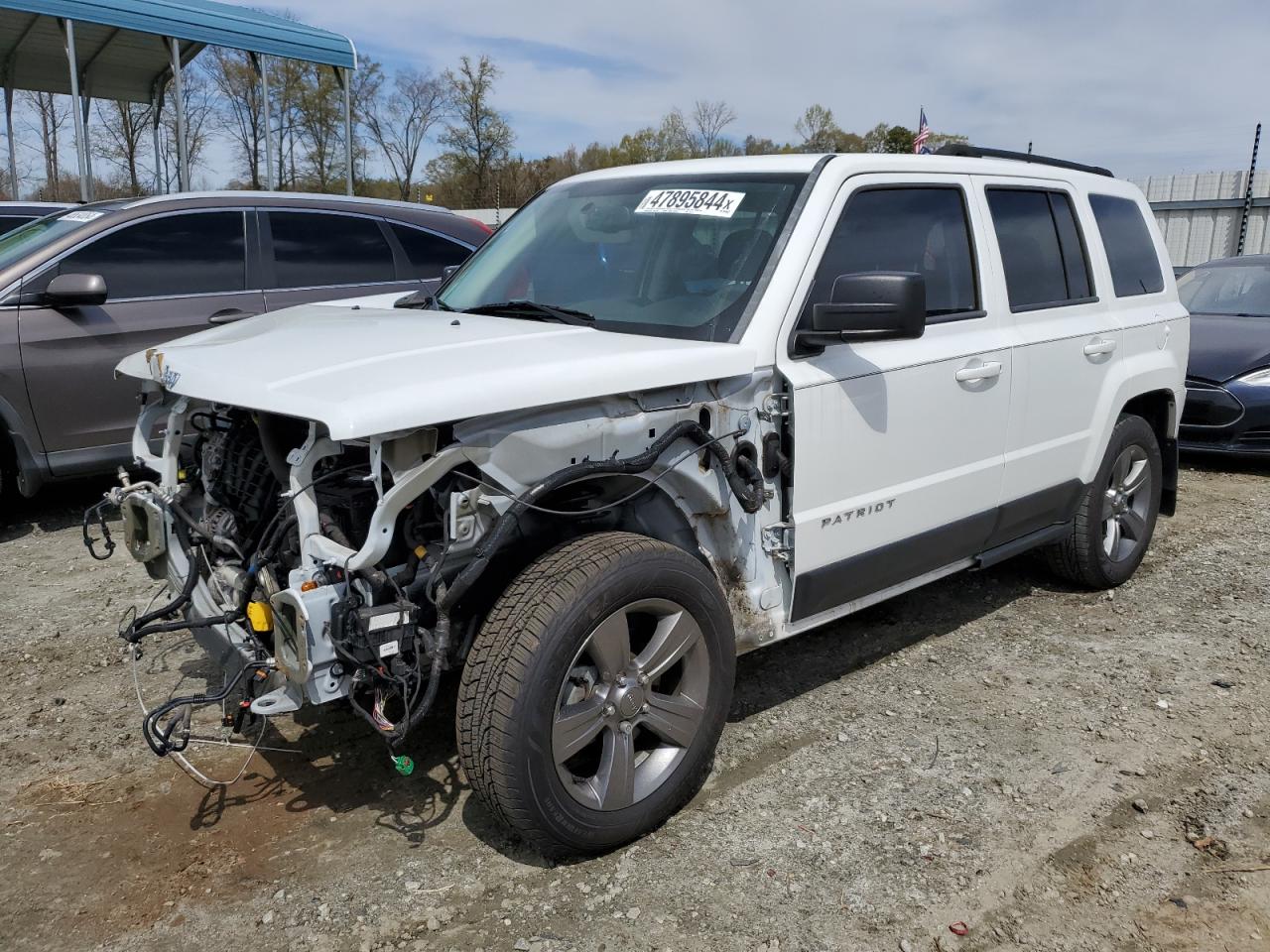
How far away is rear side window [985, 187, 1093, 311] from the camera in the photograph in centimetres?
405

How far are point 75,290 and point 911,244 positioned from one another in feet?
14.3

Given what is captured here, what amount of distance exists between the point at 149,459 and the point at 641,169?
2138 mm

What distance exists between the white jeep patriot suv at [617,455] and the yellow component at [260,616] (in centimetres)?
2

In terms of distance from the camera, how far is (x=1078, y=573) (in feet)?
16.0

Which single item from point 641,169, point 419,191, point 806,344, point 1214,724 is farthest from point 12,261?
point 419,191

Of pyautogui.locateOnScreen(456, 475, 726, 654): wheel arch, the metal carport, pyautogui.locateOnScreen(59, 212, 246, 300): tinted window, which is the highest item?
the metal carport

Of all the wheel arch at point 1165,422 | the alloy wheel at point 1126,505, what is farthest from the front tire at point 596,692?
the wheel arch at point 1165,422

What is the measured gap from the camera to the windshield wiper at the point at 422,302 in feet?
13.2

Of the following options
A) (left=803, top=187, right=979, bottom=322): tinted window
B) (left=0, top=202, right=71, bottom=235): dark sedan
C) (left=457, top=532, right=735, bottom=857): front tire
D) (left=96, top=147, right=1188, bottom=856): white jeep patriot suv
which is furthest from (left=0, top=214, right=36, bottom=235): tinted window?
(left=457, top=532, right=735, bottom=857): front tire

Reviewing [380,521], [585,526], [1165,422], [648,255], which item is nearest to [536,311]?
[648,255]

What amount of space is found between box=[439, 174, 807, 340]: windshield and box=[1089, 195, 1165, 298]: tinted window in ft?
6.98

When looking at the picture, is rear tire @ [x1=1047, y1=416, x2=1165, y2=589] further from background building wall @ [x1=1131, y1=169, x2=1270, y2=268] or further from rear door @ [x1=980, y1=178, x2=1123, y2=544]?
background building wall @ [x1=1131, y1=169, x2=1270, y2=268]

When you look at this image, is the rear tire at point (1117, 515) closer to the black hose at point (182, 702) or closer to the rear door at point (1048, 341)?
the rear door at point (1048, 341)

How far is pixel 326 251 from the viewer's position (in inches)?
257
